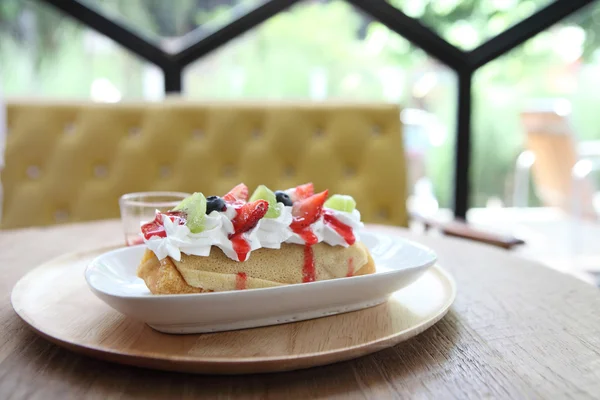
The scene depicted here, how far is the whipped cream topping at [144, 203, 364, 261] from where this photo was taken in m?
0.77

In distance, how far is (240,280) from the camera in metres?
0.79

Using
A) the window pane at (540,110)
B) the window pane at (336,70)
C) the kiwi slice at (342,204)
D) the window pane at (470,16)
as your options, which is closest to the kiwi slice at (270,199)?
the kiwi slice at (342,204)

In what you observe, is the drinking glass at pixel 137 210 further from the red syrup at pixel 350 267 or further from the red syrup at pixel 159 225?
the red syrup at pixel 350 267

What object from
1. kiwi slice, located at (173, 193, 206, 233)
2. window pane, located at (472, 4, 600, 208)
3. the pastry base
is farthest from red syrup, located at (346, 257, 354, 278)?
window pane, located at (472, 4, 600, 208)

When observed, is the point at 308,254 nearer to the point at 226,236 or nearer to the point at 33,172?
the point at 226,236

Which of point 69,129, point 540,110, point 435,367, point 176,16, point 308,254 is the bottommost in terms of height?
point 435,367

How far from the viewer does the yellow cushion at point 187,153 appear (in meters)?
2.10

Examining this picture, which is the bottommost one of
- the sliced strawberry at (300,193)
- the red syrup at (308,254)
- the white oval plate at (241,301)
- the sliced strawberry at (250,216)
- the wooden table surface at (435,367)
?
the wooden table surface at (435,367)

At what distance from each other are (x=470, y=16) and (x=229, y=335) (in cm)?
240

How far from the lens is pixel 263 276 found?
81 centimetres

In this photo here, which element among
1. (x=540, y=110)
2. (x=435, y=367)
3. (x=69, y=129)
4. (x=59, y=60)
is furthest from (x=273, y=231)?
(x=540, y=110)

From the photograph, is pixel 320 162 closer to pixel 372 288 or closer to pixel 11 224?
pixel 11 224

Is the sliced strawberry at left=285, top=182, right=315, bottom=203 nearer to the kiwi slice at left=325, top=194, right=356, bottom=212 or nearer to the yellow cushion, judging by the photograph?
the kiwi slice at left=325, top=194, right=356, bottom=212

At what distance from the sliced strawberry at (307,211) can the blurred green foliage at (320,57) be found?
1.58 m
